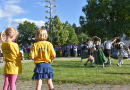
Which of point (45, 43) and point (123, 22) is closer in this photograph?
point (45, 43)

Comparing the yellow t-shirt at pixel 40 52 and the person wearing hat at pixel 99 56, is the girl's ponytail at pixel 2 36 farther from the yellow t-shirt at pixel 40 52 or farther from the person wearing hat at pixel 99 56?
→ the person wearing hat at pixel 99 56

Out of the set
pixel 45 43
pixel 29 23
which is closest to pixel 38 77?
pixel 45 43

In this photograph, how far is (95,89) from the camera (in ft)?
15.6

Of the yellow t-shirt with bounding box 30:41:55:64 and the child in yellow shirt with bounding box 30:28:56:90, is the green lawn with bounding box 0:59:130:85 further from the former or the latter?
the yellow t-shirt with bounding box 30:41:55:64

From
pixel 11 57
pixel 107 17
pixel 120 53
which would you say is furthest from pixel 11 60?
pixel 107 17

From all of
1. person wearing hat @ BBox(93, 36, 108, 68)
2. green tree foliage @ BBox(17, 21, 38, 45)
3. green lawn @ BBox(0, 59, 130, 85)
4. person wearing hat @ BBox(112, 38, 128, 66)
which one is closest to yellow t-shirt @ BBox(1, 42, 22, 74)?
green lawn @ BBox(0, 59, 130, 85)

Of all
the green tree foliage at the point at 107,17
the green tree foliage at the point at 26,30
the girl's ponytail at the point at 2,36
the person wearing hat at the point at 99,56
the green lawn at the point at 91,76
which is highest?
the green tree foliage at the point at 26,30

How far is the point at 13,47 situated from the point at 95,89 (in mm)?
2673

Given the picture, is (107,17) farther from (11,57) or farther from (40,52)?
(11,57)

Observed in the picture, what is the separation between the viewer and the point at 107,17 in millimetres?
28297

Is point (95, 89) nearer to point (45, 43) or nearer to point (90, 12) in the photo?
point (45, 43)

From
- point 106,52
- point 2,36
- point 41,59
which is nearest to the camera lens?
point 41,59

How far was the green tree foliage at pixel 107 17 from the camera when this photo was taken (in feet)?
83.3

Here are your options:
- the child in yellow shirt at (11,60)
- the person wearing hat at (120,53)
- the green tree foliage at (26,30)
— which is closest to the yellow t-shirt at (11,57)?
the child in yellow shirt at (11,60)
